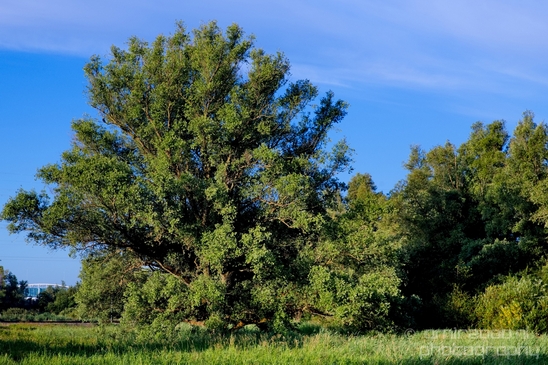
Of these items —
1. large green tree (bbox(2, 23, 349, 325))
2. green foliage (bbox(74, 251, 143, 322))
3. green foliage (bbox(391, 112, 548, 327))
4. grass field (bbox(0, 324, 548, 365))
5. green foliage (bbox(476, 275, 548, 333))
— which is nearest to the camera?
grass field (bbox(0, 324, 548, 365))

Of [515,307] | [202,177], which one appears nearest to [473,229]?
[515,307]

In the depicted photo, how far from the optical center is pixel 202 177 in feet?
70.7

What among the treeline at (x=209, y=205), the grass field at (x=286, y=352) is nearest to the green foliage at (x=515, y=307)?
the treeline at (x=209, y=205)

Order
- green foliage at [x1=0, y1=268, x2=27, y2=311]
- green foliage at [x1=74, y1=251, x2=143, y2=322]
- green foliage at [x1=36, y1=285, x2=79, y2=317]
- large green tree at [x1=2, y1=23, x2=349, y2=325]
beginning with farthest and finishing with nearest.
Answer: green foliage at [x1=0, y1=268, x2=27, y2=311] < green foliage at [x1=36, y1=285, x2=79, y2=317] < green foliage at [x1=74, y1=251, x2=143, y2=322] < large green tree at [x1=2, y1=23, x2=349, y2=325]

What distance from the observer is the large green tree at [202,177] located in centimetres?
1858

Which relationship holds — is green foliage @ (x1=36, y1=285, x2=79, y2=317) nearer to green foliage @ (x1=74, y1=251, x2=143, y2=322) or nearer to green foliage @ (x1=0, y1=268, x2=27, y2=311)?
green foliage @ (x1=0, y1=268, x2=27, y2=311)

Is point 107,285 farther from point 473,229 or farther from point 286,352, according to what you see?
point 473,229

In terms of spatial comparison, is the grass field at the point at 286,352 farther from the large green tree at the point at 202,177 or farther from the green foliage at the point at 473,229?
the green foliage at the point at 473,229

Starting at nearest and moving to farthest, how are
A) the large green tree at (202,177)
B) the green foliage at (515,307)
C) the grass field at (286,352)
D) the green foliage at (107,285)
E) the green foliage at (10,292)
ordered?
1. the grass field at (286,352)
2. the large green tree at (202,177)
3. the green foliage at (107,285)
4. the green foliage at (515,307)
5. the green foliage at (10,292)

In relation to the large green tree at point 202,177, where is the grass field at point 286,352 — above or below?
below

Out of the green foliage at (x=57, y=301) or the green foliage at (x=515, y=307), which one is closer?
the green foliage at (x=515, y=307)

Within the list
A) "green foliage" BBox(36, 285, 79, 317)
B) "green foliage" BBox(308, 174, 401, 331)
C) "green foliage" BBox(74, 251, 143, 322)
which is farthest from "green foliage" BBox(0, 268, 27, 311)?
"green foliage" BBox(308, 174, 401, 331)

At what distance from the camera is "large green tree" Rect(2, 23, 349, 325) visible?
18.6m

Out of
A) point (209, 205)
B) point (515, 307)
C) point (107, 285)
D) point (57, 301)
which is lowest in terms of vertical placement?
point (515, 307)
